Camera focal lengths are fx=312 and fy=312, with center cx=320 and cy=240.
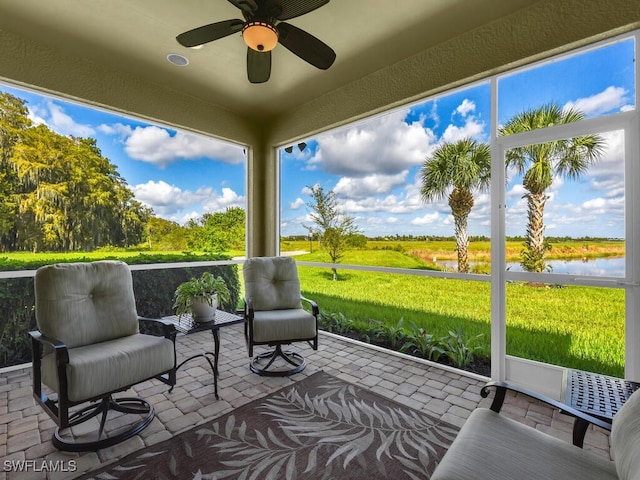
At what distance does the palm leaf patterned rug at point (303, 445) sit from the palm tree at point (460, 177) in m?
1.66

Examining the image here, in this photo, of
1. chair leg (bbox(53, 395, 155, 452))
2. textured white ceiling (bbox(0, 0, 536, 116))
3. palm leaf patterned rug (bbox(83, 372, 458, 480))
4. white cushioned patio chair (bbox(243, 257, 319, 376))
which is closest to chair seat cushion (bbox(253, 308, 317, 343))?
white cushioned patio chair (bbox(243, 257, 319, 376))

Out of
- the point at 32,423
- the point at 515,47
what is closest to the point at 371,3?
the point at 515,47

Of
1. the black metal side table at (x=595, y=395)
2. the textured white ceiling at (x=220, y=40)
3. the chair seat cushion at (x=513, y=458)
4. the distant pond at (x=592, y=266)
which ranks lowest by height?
the chair seat cushion at (x=513, y=458)

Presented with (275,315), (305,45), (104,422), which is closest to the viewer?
(104,422)

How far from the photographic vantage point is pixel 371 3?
8.06 feet

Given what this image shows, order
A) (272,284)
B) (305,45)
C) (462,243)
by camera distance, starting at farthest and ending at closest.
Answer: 1. (272,284)
2. (462,243)
3. (305,45)

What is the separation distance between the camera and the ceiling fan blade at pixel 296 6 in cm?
188

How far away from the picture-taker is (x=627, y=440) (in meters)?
1.08

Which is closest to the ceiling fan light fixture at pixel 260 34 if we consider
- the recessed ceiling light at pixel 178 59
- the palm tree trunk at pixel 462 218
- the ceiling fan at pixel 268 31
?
the ceiling fan at pixel 268 31

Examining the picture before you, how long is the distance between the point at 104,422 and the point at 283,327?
142 cm

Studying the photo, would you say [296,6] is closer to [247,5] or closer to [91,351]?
[247,5]

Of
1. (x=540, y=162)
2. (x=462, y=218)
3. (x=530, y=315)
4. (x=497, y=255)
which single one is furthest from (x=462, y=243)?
(x=540, y=162)

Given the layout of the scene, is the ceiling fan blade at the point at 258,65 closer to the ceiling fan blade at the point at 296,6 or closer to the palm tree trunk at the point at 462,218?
the ceiling fan blade at the point at 296,6

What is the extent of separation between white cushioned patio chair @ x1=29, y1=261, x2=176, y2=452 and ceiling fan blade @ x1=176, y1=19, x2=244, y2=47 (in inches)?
70.1
